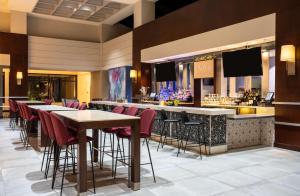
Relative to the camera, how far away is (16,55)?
11617mm

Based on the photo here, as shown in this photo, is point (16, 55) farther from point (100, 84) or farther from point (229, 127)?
point (229, 127)

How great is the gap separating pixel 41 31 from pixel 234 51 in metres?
9.43

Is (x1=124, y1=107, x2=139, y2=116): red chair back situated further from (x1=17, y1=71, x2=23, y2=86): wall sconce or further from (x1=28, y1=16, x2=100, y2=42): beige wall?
(x1=28, y1=16, x2=100, y2=42): beige wall

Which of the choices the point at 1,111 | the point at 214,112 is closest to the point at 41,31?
the point at 1,111

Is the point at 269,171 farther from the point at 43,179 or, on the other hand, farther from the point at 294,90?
the point at 43,179

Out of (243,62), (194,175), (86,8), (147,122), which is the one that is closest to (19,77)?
(86,8)

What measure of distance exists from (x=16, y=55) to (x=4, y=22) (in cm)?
202

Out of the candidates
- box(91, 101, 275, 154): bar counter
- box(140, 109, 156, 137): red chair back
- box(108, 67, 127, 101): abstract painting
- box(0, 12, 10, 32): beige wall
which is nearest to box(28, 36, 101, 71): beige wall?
box(108, 67, 127, 101): abstract painting

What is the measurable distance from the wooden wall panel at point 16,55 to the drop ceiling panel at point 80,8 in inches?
58.9

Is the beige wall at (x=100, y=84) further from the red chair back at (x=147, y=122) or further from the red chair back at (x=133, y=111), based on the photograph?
the red chair back at (x=147, y=122)

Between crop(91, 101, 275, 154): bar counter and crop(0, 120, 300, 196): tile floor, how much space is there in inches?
14.1

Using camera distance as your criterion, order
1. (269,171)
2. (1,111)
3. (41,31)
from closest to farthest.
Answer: (269,171) → (1,111) → (41,31)

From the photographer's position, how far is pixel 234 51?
7.00 metres

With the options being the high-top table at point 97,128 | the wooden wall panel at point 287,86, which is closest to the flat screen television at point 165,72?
the wooden wall panel at point 287,86
